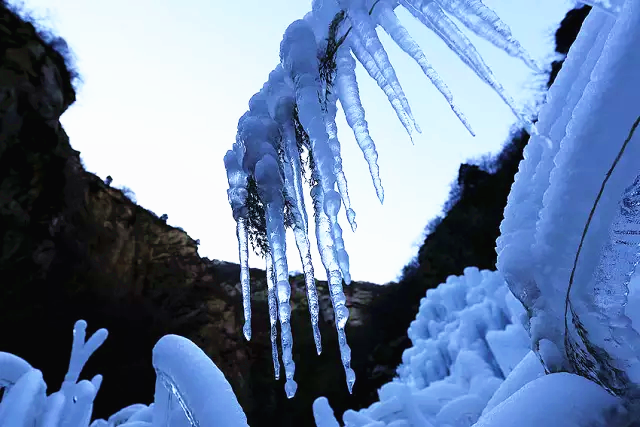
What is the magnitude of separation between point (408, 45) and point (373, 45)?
8cm

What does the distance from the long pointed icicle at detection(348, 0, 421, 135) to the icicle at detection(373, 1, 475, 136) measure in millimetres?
23

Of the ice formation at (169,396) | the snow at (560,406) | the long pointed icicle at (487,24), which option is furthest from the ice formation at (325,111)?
the snow at (560,406)

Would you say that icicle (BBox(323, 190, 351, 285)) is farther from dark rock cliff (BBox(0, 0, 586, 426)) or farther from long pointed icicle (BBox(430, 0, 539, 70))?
dark rock cliff (BBox(0, 0, 586, 426))

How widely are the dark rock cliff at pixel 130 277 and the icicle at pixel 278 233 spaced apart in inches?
412

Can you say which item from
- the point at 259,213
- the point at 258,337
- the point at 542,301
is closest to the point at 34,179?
the point at 258,337

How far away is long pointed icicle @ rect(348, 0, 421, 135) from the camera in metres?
0.91

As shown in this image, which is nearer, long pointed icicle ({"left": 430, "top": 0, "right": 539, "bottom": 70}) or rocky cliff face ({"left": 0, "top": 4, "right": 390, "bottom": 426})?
long pointed icicle ({"left": 430, "top": 0, "right": 539, "bottom": 70})

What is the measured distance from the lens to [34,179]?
10.5 meters

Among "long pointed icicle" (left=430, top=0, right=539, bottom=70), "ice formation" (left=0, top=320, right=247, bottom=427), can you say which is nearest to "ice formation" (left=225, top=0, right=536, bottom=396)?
"long pointed icicle" (left=430, top=0, right=539, bottom=70)

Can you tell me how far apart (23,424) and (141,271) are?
1174cm

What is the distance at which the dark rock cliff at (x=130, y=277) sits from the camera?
1037 centimetres

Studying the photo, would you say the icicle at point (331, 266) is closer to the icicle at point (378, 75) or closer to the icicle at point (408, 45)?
the icicle at point (378, 75)

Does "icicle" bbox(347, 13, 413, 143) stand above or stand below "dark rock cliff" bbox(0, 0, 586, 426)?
below

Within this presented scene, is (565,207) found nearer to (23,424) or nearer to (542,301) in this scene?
(542,301)
